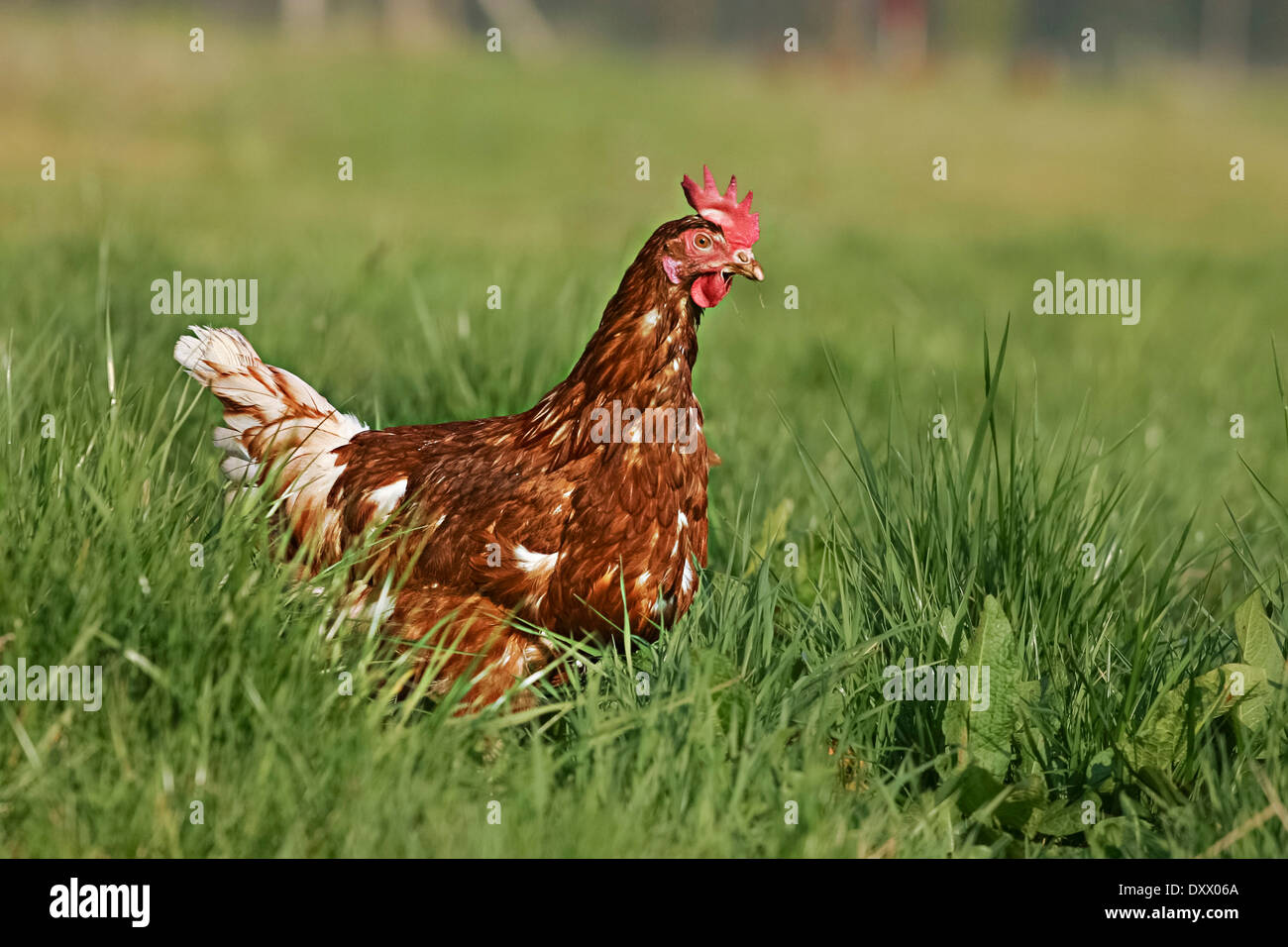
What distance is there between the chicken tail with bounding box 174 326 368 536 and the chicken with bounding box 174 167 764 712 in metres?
0.30

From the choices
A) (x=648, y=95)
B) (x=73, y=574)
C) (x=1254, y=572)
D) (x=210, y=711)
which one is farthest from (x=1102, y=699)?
(x=648, y=95)

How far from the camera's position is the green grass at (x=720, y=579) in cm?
264

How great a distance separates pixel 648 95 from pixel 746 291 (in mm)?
13565

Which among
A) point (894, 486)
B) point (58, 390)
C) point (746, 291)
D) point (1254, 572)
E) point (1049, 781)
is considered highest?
point (746, 291)

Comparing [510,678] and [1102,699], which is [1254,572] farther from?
[510,678]

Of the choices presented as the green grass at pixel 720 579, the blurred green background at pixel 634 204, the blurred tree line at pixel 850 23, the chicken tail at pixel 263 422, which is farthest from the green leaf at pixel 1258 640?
the blurred tree line at pixel 850 23

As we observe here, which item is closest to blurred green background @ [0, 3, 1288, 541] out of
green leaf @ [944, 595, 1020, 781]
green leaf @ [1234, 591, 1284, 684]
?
green leaf @ [944, 595, 1020, 781]

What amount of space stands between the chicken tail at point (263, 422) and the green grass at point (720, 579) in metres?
0.20

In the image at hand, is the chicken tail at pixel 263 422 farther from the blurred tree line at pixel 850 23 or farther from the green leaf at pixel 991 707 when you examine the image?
the blurred tree line at pixel 850 23

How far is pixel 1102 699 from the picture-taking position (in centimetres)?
320

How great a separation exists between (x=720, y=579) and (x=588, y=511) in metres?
0.55

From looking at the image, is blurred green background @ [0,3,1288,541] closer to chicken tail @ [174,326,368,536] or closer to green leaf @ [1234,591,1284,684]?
chicken tail @ [174,326,368,536]

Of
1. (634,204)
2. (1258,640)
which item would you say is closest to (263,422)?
(1258,640)

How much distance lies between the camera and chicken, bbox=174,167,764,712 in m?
3.36
